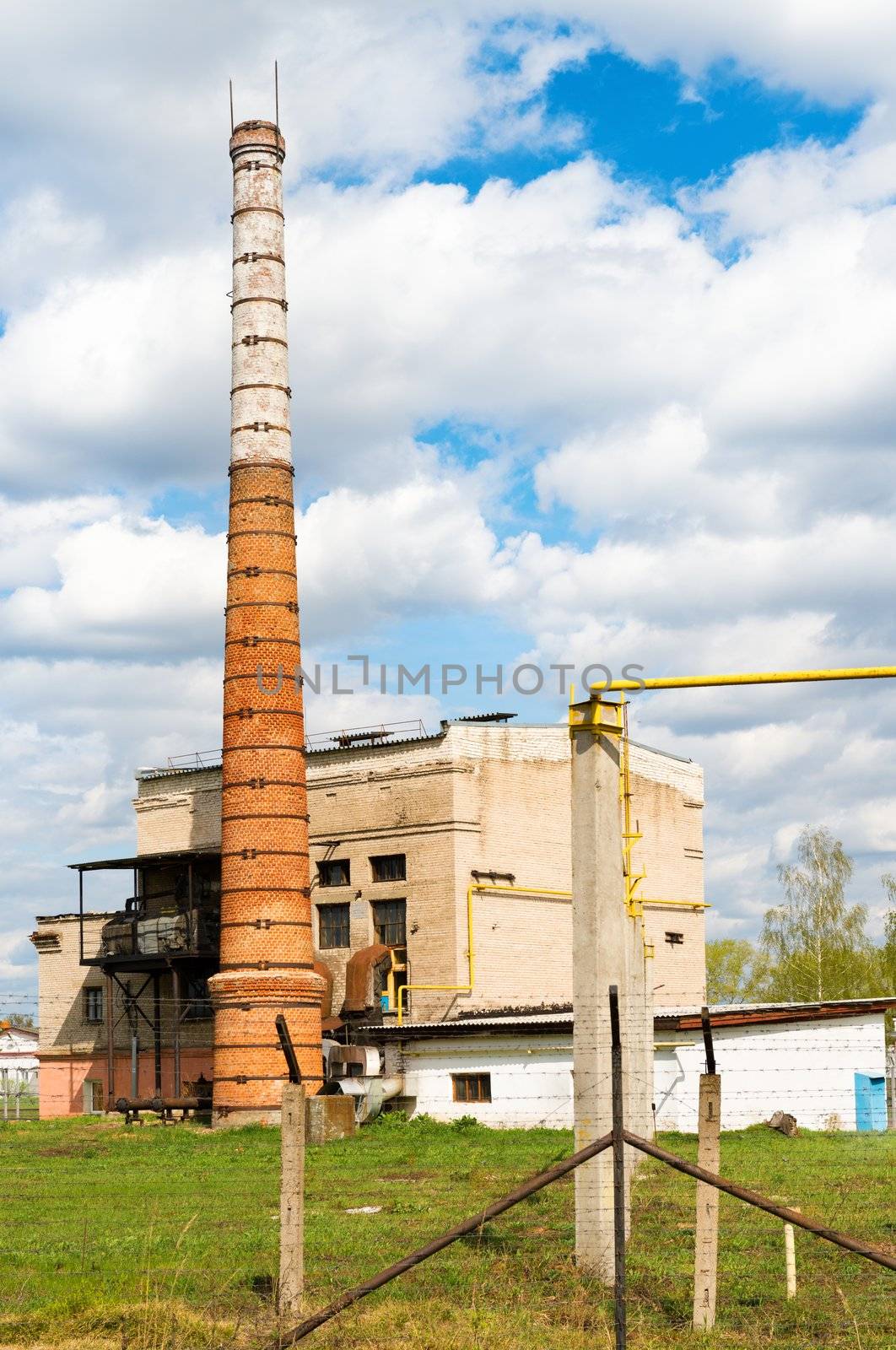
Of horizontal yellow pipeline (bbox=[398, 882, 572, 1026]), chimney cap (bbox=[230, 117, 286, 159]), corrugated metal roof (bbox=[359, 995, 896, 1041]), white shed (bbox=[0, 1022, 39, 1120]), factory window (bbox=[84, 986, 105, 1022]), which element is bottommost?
white shed (bbox=[0, 1022, 39, 1120])

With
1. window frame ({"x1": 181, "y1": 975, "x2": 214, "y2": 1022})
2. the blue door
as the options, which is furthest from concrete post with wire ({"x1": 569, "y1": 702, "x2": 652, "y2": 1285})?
window frame ({"x1": 181, "y1": 975, "x2": 214, "y2": 1022})

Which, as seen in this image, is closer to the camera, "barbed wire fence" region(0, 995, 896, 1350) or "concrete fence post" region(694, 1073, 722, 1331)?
"concrete fence post" region(694, 1073, 722, 1331)

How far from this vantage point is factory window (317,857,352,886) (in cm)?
3522

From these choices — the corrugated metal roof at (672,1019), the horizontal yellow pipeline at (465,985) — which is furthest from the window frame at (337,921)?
the corrugated metal roof at (672,1019)

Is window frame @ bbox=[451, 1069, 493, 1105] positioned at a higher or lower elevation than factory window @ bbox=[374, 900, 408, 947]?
lower

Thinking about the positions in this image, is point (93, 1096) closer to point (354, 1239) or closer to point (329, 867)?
point (329, 867)

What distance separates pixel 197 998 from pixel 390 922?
5.59 meters

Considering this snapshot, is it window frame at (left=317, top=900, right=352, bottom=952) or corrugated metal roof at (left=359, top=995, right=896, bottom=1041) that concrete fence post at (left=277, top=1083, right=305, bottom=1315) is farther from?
window frame at (left=317, top=900, right=352, bottom=952)

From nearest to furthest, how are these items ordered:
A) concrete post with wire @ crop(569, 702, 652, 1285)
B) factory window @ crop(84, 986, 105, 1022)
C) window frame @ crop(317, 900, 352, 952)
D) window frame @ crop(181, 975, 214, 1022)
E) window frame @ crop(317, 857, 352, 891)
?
1. concrete post with wire @ crop(569, 702, 652, 1285)
2. window frame @ crop(317, 900, 352, 952)
3. window frame @ crop(317, 857, 352, 891)
4. window frame @ crop(181, 975, 214, 1022)
5. factory window @ crop(84, 986, 105, 1022)

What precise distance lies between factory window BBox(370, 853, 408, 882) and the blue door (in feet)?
36.7

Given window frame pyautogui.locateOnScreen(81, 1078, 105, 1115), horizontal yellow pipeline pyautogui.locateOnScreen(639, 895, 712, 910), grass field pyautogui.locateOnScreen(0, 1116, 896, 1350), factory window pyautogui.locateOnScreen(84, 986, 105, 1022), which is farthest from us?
factory window pyautogui.locateOnScreen(84, 986, 105, 1022)

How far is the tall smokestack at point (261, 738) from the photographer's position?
28469 millimetres

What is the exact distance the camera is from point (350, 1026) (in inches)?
1288

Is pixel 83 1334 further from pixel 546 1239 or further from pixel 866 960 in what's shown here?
pixel 866 960
